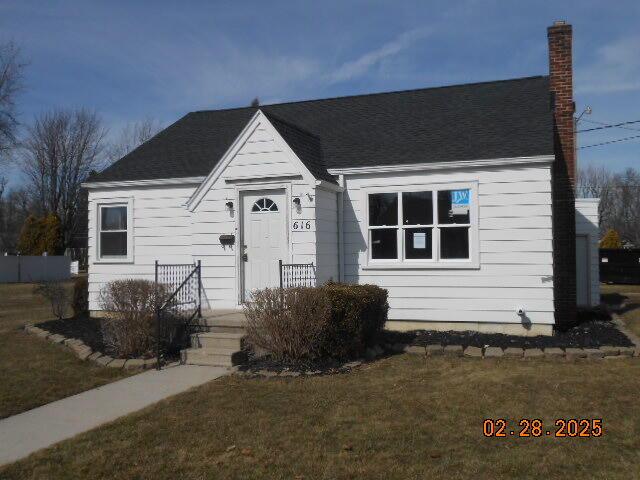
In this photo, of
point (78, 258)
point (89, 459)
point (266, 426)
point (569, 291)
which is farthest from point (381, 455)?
point (78, 258)

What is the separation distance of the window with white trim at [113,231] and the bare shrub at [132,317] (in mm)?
4508

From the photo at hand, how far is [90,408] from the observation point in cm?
700

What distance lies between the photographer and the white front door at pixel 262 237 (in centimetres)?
1160

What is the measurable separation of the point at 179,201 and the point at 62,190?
1593 inches

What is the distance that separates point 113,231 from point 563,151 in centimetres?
1055

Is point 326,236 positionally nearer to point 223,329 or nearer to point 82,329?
point 223,329

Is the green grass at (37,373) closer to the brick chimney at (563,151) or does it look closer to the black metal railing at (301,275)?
the black metal railing at (301,275)

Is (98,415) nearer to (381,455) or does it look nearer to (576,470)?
(381,455)

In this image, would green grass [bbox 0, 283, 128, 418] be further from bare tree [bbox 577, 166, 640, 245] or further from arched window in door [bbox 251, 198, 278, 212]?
bare tree [bbox 577, 166, 640, 245]

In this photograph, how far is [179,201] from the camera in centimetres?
1347

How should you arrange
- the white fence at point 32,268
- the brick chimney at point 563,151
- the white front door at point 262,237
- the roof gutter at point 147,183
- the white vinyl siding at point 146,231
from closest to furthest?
the white front door at point 262,237
the brick chimney at point 563,151
the roof gutter at point 147,183
the white vinyl siding at point 146,231
the white fence at point 32,268

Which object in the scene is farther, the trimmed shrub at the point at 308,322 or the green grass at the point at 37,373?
the trimmed shrub at the point at 308,322
